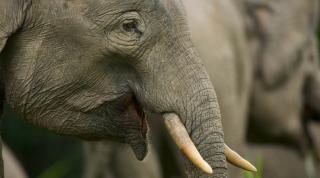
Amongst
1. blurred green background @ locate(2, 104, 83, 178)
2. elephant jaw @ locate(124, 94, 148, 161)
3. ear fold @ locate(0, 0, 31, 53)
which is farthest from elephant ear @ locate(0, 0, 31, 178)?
blurred green background @ locate(2, 104, 83, 178)

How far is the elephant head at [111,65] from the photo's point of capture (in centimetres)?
360

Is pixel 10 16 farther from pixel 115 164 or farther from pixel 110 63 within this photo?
pixel 115 164

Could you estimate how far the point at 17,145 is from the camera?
10109 mm

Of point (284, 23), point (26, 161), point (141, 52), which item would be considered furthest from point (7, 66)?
point (26, 161)

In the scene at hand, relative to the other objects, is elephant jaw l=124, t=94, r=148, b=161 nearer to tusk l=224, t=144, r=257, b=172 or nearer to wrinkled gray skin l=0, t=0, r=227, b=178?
wrinkled gray skin l=0, t=0, r=227, b=178

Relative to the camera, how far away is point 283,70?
26.3 ft

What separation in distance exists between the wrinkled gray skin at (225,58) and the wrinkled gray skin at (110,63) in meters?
3.07

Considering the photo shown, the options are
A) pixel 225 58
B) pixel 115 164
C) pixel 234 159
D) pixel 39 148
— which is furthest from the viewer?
pixel 39 148

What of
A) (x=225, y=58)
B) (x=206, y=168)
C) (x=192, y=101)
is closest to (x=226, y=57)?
(x=225, y=58)

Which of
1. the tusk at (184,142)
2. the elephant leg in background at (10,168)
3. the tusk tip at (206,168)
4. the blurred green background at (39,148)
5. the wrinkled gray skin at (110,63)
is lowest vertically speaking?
the blurred green background at (39,148)

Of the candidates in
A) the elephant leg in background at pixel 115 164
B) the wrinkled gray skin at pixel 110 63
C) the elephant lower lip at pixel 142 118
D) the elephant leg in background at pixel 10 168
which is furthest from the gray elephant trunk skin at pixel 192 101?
the elephant leg in background at pixel 10 168

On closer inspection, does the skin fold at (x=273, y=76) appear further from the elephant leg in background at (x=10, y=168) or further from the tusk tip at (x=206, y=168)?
the tusk tip at (x=206, y=168)

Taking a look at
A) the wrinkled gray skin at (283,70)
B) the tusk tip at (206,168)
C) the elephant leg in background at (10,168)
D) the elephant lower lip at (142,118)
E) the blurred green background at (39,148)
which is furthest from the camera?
the blurred green background at (39,148)

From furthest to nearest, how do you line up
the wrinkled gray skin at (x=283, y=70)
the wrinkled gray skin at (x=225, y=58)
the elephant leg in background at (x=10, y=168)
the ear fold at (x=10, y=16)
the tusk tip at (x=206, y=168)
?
the wrinkled gray skin at (x=283, y=70) → the wrinkled gray skin at (x=225, y=58) → the elephant leg in background at (x=10, y=168) → the ear fold at (x=10, y=16) → the tusk tip at (x=206, y=168)
